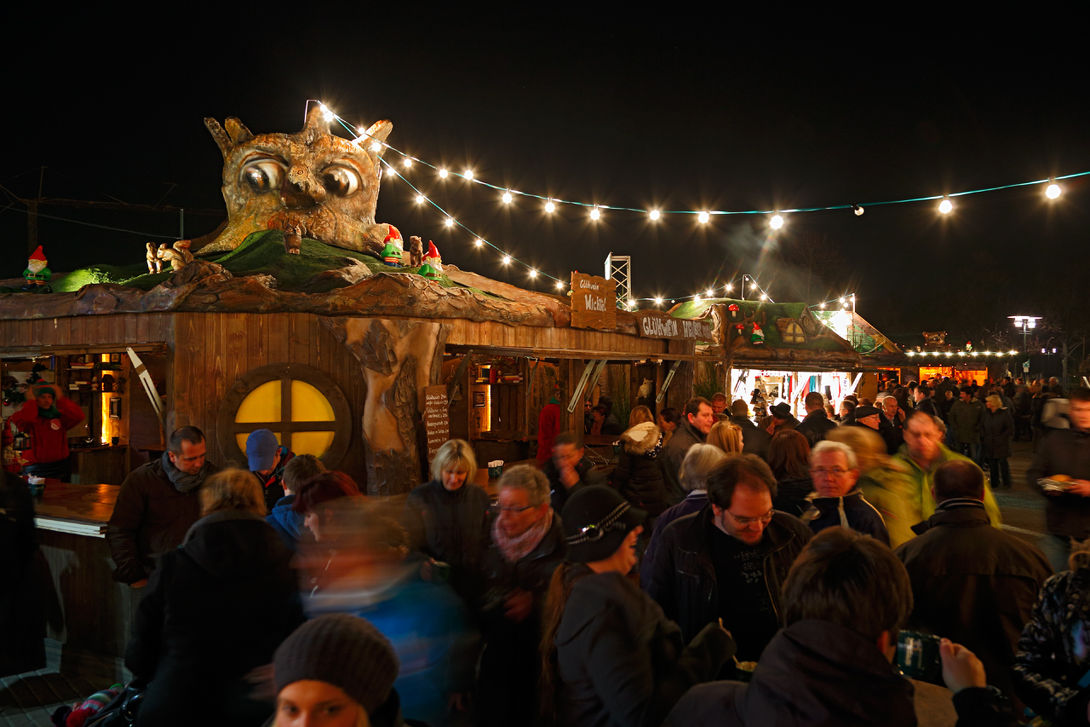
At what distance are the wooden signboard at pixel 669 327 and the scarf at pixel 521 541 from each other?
8581mm

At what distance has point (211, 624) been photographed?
2533mm

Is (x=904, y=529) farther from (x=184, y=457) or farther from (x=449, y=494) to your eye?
(x=184, y=457)

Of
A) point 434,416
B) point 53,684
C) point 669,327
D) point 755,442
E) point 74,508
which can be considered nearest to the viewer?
point 53,684

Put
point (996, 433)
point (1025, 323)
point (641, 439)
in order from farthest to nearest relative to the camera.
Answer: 1. point (1025, 323)
2. point (996, 433)
3. point (641, 439)

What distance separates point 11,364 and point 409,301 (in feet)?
26.3

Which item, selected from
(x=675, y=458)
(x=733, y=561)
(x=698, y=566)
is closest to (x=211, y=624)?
(x=698, y=566)

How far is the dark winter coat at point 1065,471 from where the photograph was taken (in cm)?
434

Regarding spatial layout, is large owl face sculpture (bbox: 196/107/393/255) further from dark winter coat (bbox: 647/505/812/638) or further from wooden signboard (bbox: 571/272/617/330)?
dark winter coat (bbox: 647/505/812/638)

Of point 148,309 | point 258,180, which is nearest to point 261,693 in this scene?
point 148,309

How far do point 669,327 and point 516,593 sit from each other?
9754 mm

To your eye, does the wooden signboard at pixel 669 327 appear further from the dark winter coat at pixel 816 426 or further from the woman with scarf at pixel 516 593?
the woman with scarf at pixel 516 593

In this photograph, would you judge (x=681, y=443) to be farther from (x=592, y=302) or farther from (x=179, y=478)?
(x=592, y=302)

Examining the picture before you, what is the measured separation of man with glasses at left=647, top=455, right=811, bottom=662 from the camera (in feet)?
9.04

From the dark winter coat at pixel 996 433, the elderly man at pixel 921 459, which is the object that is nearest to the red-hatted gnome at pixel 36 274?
the elderly man at pixel 921 459
